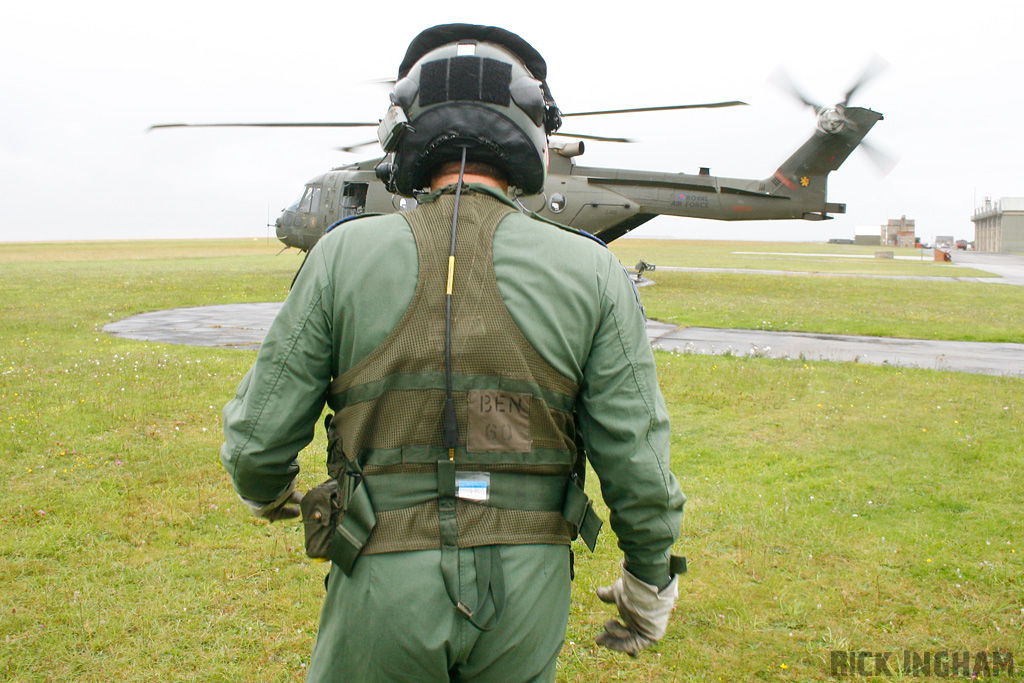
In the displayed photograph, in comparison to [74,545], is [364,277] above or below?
above

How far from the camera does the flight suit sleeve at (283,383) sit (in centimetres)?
185

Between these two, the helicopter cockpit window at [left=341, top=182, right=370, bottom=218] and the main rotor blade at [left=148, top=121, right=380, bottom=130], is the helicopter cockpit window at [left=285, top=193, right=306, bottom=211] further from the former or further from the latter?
the main rotor blade at [left=148, top=121, right=380, bottom=130]

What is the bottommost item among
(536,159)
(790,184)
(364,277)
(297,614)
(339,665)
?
(297,614)

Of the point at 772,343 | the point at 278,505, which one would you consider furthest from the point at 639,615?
the point at 772,343

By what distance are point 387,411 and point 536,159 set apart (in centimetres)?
83

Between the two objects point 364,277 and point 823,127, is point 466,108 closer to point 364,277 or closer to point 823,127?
point 364,277

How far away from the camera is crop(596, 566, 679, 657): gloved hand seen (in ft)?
6.68

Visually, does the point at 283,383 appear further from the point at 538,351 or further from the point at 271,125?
the point at 271,125

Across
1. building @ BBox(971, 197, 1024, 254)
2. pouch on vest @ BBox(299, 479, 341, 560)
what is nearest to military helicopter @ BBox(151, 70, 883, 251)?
pouch on vest @ BBox(299, 479, 341, 560)

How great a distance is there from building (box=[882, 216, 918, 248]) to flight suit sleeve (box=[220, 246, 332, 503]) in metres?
132

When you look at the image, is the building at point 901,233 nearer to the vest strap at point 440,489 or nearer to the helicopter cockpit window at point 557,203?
the helicopter cockpit window at point 557,203

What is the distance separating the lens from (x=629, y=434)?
189cm

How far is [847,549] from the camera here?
479 cm

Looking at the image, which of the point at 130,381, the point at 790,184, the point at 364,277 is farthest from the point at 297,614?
the point at 790,184
